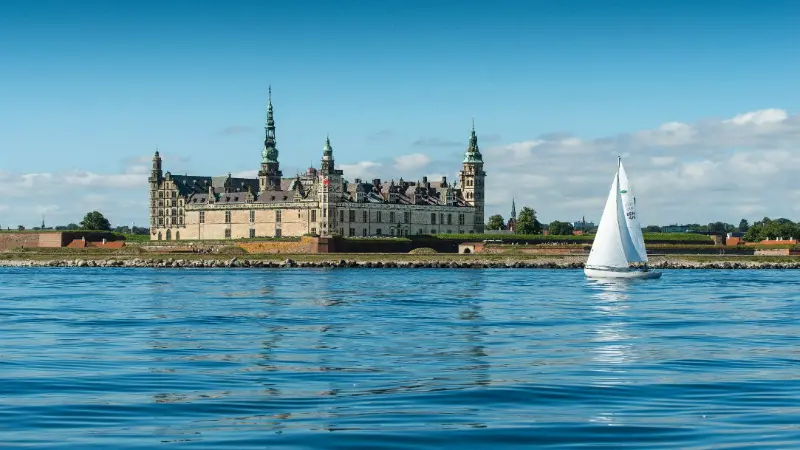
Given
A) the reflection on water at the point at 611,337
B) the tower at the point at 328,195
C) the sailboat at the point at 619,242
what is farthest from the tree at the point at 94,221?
the reflection on water at the point at 611,337

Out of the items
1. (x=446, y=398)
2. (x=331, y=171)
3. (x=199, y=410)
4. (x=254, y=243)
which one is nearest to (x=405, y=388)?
(x=446, y=398)

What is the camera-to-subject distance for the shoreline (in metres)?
106

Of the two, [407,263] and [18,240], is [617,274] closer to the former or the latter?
[407,263]

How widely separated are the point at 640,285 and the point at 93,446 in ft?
177

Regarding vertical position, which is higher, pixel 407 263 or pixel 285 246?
pixel 285 246

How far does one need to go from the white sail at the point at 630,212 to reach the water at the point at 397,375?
87.1 feet

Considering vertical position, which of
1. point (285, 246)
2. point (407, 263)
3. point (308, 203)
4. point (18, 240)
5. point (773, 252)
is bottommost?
point (407, 263)

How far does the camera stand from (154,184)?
176375 mm

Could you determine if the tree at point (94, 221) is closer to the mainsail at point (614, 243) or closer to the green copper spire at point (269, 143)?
the green copper spire at point (269, 143)

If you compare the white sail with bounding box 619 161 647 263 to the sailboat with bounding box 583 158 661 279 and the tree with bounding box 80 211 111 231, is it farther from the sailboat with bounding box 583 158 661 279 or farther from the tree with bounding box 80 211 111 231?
the tree with bounding box 80 211 111 231

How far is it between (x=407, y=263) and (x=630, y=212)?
125 ft

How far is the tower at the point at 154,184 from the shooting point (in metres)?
176

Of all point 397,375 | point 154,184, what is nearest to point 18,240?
point 154,184

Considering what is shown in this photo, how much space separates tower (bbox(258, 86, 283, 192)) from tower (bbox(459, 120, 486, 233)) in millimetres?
26857
